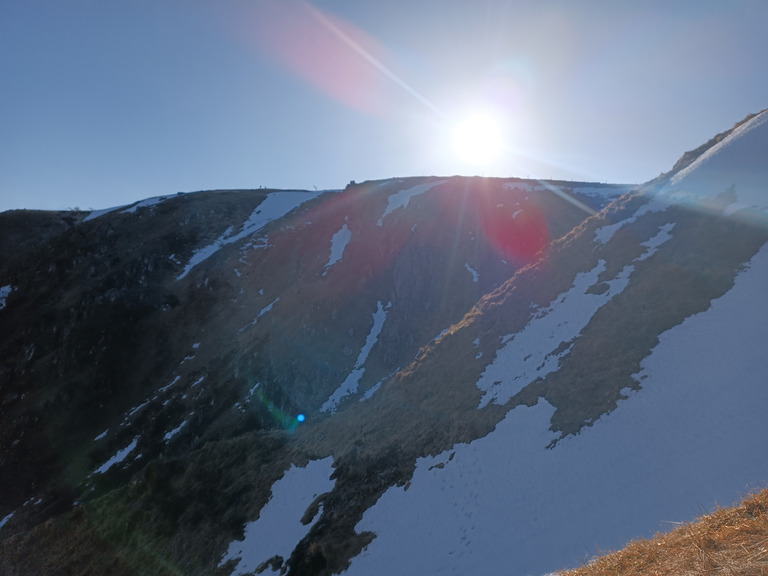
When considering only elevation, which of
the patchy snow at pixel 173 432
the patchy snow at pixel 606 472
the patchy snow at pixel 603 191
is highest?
the patchy snow at pixel 603 191

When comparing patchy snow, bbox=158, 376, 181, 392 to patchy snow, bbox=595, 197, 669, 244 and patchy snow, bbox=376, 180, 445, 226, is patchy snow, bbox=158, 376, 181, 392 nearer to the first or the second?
patchy snow, bbox=376, 180, 445, 226

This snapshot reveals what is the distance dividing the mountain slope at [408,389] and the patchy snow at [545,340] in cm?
17

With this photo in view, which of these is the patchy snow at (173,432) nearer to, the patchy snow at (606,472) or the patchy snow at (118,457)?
the patchy snow at (118,457)

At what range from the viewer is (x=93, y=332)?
58188 mm

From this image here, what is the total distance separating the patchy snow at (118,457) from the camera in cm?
4245

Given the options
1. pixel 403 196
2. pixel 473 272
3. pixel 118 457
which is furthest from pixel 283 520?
pixel 403 196

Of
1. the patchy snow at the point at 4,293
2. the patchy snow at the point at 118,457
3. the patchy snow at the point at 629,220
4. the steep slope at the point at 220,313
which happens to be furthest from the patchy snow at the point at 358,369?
the patchy snow at the point at 4,293

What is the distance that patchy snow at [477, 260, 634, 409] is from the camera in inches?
872

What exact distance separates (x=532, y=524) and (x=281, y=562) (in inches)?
438

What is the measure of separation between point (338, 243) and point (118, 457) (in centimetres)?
3586

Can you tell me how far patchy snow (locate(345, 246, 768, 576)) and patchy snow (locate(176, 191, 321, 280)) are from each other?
57551 mm

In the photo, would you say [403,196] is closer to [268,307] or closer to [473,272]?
[473,272]

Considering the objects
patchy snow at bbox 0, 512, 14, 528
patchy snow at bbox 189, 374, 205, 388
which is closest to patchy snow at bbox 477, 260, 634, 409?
patchy snow at bbox 189, 374, 205, 388

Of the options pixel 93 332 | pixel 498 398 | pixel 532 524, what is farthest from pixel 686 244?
pixel 93 332
